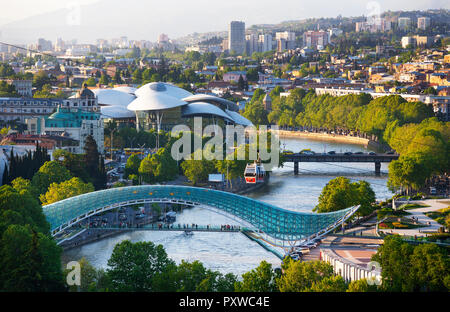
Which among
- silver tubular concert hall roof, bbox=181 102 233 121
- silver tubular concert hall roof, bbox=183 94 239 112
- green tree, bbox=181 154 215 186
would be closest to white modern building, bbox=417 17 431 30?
silver tubular concert hall roof, bbox=183 94 239 112

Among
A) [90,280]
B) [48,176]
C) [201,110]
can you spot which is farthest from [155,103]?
[90,280]

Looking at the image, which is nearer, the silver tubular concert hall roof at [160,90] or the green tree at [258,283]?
the green tree at [258,283]

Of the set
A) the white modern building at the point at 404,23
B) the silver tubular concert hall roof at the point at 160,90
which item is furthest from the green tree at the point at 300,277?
the white modern building at the point at 404,23

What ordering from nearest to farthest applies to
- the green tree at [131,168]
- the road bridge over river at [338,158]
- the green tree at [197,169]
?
the green tree at [131,168] → the green tree at [197,169] → the road bridge over river at [338,158]

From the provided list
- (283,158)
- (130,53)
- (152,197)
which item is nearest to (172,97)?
(283,158)

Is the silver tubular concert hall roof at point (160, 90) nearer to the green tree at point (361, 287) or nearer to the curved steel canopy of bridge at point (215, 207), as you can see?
the curved steel canopy of bridge at point (215, 207)

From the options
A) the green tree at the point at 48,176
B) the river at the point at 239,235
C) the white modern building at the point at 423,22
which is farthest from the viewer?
the white modern building at the point at 423,22
